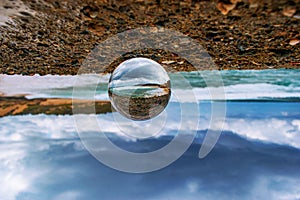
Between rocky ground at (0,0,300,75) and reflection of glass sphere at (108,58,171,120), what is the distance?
31cm

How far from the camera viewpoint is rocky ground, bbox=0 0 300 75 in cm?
72

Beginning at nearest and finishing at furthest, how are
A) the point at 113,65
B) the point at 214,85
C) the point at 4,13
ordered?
1. the point at 4,13
2. the point at 214,85
3. the point at 113,65

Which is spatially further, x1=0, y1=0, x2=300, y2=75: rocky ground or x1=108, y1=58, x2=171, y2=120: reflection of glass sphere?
x1=108, y1=58, x2=171, y2=120: reflection of glass sphere

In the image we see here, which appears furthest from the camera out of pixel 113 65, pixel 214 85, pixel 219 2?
pixel 113 65

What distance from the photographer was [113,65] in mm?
1559

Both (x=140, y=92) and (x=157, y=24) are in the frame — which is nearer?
(x=157, y=24)

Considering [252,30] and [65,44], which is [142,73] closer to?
[65,44]

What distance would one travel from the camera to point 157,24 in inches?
34.6

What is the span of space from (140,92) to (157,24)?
956 mm

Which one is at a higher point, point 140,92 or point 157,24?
point 157,24

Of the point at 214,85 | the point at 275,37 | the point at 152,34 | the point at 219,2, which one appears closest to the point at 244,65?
the point at 214,85

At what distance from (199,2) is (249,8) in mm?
139

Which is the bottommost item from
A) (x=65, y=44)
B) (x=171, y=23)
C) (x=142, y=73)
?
(x=142, y=73)

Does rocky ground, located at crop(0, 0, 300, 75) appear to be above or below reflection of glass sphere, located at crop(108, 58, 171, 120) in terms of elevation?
above
